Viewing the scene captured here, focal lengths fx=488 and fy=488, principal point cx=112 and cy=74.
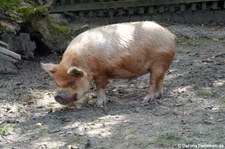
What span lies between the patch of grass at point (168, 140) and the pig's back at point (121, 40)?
1280 millimetres

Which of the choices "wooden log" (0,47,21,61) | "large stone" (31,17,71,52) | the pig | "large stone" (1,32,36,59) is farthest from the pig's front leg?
"large stone" (31,17,71,52)

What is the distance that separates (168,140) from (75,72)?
4.42ft

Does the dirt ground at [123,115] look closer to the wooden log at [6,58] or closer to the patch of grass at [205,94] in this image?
the patch of grass at [205,94]

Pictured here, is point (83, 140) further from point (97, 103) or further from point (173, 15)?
point (173, 15)

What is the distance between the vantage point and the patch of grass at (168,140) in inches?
180

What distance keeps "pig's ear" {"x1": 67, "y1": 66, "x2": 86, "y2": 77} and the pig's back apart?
22cm

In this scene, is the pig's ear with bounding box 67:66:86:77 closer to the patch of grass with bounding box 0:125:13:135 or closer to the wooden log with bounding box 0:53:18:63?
the patch of grass with bounding box 0:125:13:135

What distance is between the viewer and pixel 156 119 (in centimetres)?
530

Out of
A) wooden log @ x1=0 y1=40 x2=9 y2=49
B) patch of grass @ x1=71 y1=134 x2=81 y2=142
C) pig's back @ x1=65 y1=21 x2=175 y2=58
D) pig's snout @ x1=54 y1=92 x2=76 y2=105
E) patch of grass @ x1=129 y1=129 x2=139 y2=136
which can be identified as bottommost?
patch of grass @ x1=71 y1=134 x2=81 y2=142

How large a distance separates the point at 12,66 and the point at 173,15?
513 cm

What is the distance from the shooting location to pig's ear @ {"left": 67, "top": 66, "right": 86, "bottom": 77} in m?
5.34

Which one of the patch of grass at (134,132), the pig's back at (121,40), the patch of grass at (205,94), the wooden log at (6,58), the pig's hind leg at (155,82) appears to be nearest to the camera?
the patch of grass at (134,132)

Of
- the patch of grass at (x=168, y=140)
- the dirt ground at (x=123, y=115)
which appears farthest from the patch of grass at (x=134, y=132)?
the patch of grass at (x=168, y=140)

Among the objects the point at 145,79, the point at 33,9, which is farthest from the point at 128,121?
the point at 33,9
